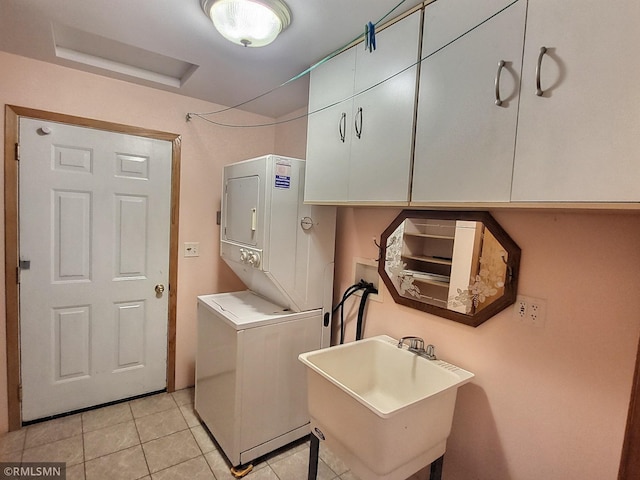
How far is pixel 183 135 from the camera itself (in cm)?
247

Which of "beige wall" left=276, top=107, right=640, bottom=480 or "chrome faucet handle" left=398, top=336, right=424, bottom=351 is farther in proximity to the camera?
"chrome faucet handle" left=398, top=336, right=424, bottom=351

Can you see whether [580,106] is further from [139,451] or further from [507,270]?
[139,451]

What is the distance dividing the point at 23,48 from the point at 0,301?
1.47 m

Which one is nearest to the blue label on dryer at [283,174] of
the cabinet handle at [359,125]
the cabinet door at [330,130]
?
the cabinet door at [330,130]

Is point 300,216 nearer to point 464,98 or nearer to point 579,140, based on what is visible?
point 464,98

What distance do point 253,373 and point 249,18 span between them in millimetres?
Result: 1741

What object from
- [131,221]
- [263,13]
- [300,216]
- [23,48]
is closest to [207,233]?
[131,221]

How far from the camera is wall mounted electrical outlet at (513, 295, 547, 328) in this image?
4.11ft

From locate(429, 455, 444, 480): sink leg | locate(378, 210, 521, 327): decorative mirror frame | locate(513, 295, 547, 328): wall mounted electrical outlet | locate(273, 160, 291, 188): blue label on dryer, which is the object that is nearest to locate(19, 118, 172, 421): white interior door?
locate(273, 160, 291, 188): blue label on dryer

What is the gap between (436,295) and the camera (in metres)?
1.61

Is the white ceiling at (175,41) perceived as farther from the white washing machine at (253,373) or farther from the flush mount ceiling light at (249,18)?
the white washing machine at (253,373)

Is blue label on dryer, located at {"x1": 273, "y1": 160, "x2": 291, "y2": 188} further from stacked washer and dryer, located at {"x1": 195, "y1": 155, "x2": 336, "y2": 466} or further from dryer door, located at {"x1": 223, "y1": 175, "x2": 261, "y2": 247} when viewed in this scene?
dryer door, located at {"x1": 223, "y1": 175, "x2": 261, "y2": 247}

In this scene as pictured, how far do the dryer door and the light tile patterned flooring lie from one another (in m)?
1.29

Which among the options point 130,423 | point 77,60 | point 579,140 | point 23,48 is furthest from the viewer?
point 130,423
